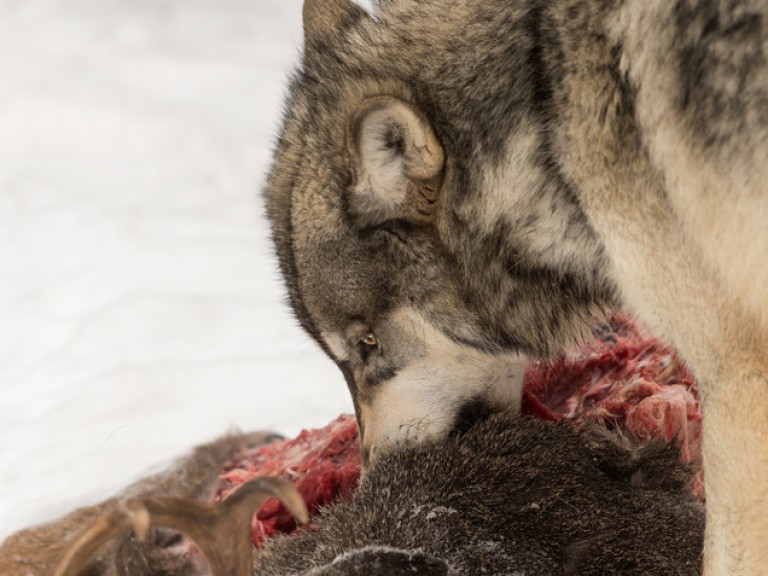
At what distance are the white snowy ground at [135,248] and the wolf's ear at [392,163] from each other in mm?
453

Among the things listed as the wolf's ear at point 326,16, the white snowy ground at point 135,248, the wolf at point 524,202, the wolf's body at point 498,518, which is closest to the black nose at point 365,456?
the wolf at point 524,202

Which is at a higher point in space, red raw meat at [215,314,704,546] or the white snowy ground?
the white snowy ground

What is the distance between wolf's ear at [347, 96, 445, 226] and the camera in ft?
6.02

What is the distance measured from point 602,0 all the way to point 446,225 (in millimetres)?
529

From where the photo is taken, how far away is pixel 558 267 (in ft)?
6.45

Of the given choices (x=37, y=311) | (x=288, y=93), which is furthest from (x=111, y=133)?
(x=288, y=93)

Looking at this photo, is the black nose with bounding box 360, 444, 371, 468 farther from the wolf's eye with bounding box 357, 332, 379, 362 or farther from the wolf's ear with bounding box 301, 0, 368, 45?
the wolf's ear with bounding box 301, 0, 368, 45

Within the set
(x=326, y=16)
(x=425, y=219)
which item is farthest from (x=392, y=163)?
(x=326, y=16)

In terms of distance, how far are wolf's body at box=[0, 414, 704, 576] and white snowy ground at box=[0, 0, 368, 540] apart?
2.29 feet

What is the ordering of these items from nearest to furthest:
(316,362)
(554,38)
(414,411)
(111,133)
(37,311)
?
(554,38) < (414,411) < (316,362) < (37,311) < (111,133)

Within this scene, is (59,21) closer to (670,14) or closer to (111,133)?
(111,133)

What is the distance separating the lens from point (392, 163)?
6.30 feet

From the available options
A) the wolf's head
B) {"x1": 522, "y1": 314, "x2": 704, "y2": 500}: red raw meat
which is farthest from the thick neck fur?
{"x1": 522, "y1": 314, "x2": 704, "y2": 500}: red raw meat

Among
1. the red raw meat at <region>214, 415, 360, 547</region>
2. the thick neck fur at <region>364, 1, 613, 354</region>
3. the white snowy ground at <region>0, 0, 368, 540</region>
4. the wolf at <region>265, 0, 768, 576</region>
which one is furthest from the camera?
the white snowy ground at <region>0, 0, 368, 540</region>
